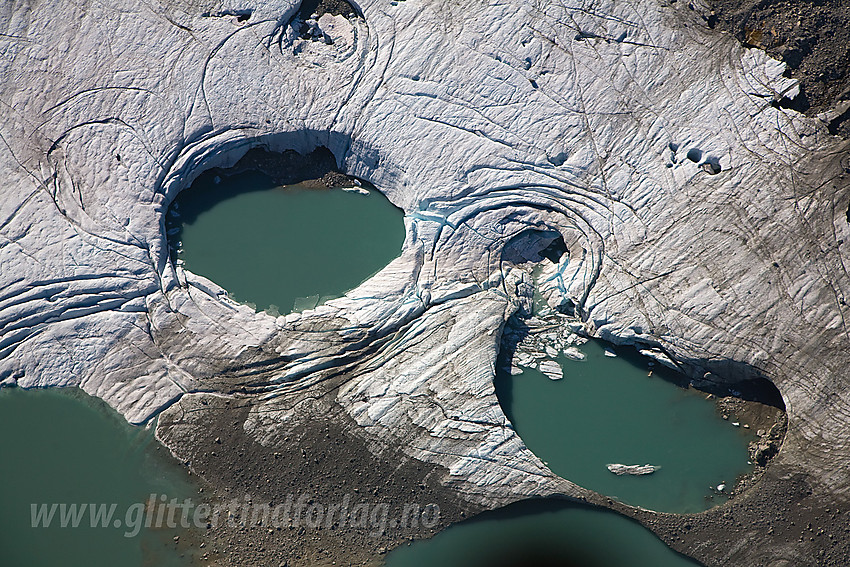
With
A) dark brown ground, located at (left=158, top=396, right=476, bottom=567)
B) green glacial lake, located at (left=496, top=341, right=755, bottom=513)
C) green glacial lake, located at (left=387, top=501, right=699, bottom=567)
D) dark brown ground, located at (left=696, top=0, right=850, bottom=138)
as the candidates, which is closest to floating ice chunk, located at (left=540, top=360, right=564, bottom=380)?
green glacial lake, located at (left=496, top=341, right=755, bottom=513)

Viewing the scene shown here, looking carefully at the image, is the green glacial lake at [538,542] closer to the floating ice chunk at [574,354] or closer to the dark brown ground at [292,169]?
the floating ice chunk at [574,354]

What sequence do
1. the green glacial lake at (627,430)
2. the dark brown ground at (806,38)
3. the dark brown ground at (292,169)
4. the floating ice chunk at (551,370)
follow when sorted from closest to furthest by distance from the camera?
the green glacial lake at (627,430)
the floating ice chunk at (551,370)
the dark brown ground at (806,38)
the dark brown ground at (292,169)

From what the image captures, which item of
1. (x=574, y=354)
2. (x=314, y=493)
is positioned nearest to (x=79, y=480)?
(x=314, y=493)

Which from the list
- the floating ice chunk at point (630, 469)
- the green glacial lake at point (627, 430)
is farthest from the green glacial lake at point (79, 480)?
the floating ice chunk at point (630, 469)

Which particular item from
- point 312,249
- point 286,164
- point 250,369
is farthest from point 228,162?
point 250,369

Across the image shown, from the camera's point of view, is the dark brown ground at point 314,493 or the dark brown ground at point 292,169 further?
the dark brown ground at point 292,169

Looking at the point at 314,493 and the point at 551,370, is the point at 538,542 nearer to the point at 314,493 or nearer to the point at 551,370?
the point at 551,370
